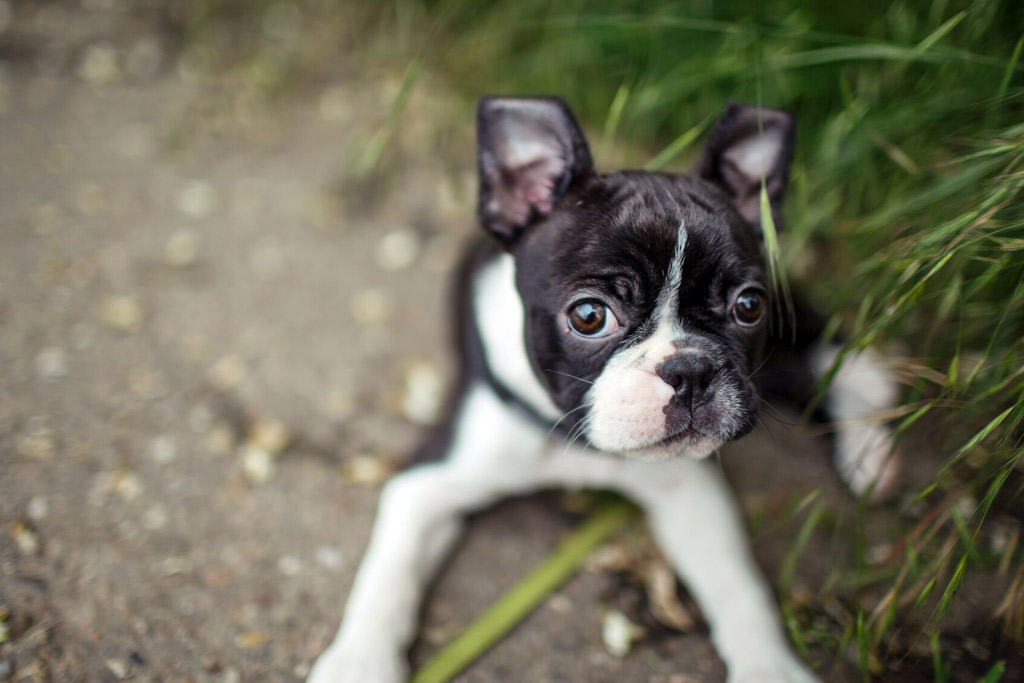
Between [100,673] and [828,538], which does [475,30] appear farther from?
[100,673]

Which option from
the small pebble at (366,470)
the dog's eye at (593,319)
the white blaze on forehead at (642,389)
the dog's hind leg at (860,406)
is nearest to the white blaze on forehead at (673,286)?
the white blaze on forehead at (642,389)

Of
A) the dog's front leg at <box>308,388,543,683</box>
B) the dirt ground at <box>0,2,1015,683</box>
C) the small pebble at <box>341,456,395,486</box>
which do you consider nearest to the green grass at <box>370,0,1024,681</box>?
the dirt ground at <box>0,2,1015,683</box>

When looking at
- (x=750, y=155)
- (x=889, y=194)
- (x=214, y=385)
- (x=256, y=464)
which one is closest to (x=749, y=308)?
(x=750, y=155)

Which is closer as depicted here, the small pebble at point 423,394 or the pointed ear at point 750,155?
the pointed ear at point 750,155

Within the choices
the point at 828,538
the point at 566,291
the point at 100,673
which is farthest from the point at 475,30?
the point at 100,673

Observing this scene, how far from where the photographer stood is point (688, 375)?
79.3 inches

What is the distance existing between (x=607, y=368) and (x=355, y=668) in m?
1.16

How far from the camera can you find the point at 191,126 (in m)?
4.45

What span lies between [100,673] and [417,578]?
972 millimetres

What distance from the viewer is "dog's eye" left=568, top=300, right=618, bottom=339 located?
2148mm

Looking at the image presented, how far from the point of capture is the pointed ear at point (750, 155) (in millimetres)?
2336

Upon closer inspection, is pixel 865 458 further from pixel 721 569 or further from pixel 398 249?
pixel 398 249

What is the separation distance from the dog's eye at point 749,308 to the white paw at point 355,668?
146 cm

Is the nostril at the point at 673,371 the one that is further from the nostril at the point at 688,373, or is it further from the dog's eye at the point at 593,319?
the dog's eye at the point at 593,319
